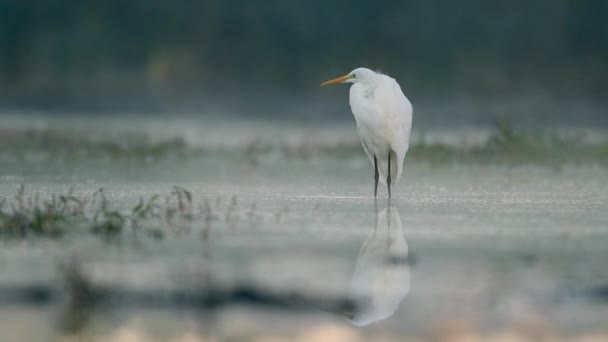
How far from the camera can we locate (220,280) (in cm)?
671

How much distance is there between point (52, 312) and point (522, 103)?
2172cm

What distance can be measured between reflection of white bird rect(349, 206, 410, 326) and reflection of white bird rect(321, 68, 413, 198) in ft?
7.31

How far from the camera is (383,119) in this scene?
1119 centimetres

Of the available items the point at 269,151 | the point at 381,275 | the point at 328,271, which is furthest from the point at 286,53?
the point at 381,275

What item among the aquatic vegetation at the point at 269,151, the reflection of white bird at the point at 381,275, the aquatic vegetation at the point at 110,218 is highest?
the aquatic vegetation at the point at 269,151

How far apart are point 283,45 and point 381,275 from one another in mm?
22225

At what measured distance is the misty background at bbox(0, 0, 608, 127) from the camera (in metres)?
27.5

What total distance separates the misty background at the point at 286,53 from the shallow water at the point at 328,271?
16.0 m

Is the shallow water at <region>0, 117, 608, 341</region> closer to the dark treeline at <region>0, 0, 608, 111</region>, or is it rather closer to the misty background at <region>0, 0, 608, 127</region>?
the misty background at <region>0, 0, 608, 127</region>

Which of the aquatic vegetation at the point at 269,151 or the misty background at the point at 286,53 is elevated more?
the misty background at the point at 286,53

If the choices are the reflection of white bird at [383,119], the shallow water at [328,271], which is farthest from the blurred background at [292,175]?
the reflection of white bird at [383,119]

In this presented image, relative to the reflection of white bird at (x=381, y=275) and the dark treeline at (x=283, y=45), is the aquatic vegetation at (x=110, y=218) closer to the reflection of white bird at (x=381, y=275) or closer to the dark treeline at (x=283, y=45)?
the reflection of white bird at (x=381, y=275)

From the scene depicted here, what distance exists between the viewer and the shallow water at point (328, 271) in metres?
5.89

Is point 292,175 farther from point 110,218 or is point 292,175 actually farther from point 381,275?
point 381,275
